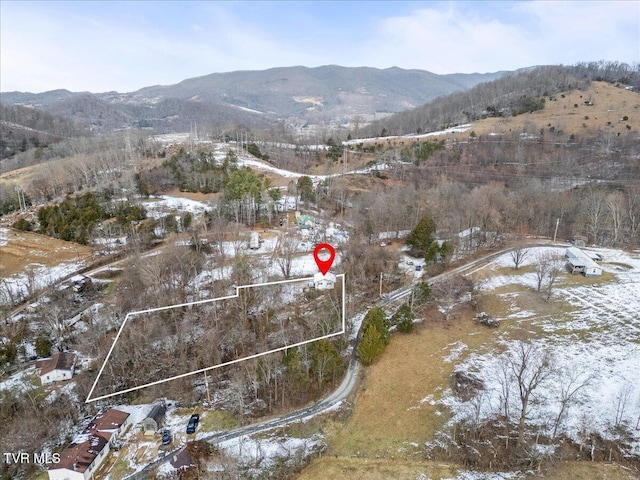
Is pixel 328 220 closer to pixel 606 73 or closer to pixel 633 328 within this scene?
pixel 633 328

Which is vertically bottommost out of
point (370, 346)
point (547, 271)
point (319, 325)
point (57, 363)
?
point (57, 363)

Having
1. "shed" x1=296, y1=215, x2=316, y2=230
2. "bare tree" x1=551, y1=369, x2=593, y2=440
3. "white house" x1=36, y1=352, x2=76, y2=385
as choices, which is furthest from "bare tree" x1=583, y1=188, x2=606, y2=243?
"white house" x1=36, y1=352, x2=76, y2=385

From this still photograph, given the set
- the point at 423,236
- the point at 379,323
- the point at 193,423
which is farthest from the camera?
the point at 423,236

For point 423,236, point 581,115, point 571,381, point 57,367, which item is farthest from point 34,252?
point 581,115

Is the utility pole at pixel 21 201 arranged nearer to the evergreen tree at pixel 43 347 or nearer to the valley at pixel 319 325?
the valley at pixel 319 325

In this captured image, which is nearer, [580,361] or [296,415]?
[296,415]

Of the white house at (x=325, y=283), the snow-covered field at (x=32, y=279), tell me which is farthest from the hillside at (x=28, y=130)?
the white house at (x=325, y=283)

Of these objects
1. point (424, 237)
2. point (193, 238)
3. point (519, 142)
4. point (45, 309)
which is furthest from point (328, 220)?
point (519, 142)

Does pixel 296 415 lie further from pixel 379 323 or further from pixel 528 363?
pixel 528 363

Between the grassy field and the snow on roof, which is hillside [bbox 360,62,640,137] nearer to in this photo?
the grassy field
